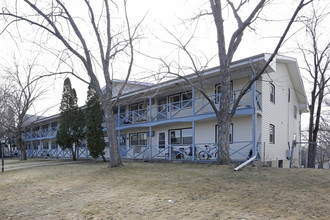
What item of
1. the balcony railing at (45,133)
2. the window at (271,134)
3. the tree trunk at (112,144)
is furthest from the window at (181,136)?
the balcony railing at (45,133)

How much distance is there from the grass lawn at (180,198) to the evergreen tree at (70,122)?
12.3m

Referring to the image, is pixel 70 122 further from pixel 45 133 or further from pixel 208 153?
pixel 45 133

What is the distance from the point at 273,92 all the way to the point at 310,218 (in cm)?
1283

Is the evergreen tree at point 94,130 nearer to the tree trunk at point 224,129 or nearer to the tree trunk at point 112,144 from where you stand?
the tree trunk at point 112,144

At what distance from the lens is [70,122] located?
2114 centimetres

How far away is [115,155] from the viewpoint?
39.9 ft

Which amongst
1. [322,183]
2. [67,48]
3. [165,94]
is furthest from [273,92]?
[67,48]

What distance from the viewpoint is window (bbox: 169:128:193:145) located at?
17156 millimetres

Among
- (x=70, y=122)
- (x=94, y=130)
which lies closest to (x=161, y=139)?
(x=94, y=130)

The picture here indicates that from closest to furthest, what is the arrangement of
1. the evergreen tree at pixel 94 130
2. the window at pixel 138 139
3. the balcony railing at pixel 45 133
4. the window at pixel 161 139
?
the evergreen tree at pixel 94 130 < the window at pixel 161 139 < the window at pixel 138 139 < the balcony railing at pixel 45 133

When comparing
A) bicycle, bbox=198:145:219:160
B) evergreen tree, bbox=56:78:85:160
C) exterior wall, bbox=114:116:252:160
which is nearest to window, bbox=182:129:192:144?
exterior wall, bbox=114:116:252:160

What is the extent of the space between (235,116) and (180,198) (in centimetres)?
938

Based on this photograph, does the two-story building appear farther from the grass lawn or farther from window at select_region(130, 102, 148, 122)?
the grass lawn

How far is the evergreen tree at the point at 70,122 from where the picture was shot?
20.8 meters
